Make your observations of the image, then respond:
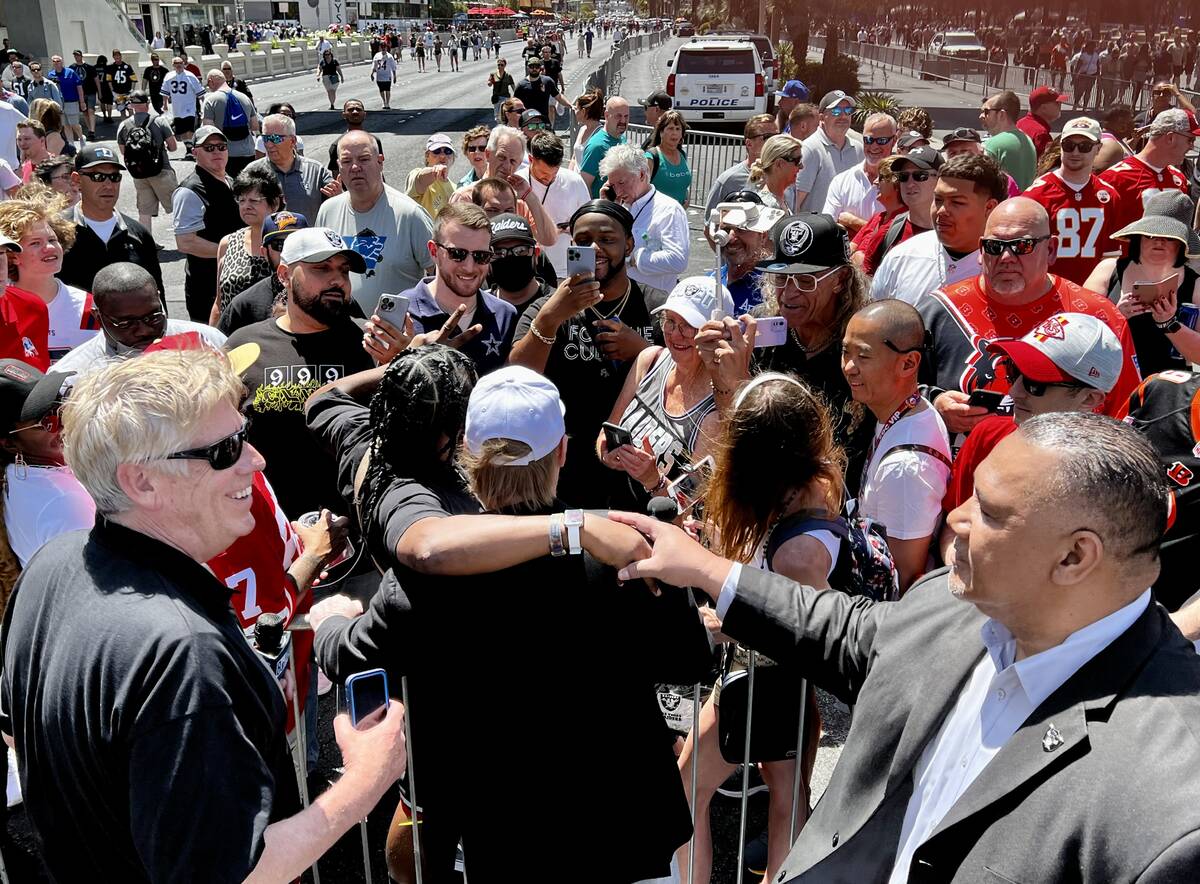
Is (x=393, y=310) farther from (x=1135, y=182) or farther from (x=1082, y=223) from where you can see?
(x=1135, y=182)

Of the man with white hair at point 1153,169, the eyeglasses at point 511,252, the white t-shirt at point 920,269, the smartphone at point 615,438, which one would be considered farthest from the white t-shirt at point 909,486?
the man with white hair at point 1153,169

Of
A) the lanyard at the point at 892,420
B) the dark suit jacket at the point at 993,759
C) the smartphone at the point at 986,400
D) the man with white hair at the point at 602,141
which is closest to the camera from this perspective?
the dark suit jacket at the point at 993,759

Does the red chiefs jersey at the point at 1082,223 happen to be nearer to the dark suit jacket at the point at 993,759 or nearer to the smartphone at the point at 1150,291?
the smartphone at the point at 1150,291

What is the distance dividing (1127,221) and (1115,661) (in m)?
5.80

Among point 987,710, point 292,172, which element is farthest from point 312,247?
point 292,172

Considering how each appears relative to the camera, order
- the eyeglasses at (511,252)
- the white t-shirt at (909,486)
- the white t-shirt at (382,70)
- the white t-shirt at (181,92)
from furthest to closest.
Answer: the white t-shirt at (382,70), the white t-shirt at (181,92), the eyeglasses at (511,252), the white t-shirt at (909,486)

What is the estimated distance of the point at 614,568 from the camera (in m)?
2.07

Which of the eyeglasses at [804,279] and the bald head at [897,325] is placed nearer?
the bald head at [897,325]

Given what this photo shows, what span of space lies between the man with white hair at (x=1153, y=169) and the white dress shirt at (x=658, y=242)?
2920 mm

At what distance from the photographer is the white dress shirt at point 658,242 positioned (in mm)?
6141

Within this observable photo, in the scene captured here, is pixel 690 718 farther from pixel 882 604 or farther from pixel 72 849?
pixel 72 849

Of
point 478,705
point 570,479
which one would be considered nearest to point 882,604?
point 478,705

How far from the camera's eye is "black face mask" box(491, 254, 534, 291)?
Result: 4.88m

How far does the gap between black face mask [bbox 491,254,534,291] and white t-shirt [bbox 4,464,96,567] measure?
250 centimetres
